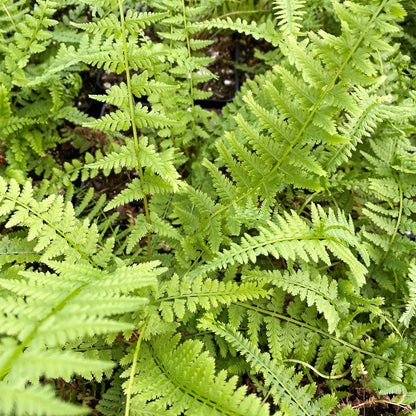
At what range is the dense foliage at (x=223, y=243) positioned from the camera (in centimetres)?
126

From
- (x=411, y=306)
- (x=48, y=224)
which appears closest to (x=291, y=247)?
(x=411, y=306)

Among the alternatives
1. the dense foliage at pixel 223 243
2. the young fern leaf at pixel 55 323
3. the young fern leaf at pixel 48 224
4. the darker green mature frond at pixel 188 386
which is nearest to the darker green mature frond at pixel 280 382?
the dense foliage at pixel 223 243

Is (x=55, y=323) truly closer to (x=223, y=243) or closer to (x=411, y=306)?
(x=223, y=243)

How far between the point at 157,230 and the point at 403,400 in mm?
1366

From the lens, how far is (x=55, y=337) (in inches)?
35.8

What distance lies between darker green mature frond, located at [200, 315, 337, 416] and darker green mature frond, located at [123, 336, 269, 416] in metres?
0.17

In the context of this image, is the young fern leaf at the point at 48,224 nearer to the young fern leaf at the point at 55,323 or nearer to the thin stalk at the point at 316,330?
the young fern leaf at the point at 55,323

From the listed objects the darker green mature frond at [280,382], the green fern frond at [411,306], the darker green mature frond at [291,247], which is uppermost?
the darker green mature frond at [291,247]

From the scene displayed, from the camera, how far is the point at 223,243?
1.82m

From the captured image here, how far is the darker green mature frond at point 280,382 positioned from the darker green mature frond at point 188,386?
0.54ft

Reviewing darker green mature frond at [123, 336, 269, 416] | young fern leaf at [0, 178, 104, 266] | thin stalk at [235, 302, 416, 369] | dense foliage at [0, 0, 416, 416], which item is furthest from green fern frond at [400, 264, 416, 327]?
young fern leaf at [0, 178, 104, 266]

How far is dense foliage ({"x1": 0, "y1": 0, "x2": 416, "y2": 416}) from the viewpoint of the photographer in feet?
4.14

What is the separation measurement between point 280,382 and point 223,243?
2.20 ft

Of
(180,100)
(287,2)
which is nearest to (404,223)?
(287,2)
